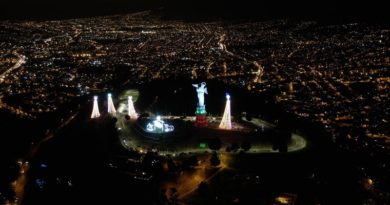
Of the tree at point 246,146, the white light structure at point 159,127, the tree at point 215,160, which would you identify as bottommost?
the tree at point 215,160

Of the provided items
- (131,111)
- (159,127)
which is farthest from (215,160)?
(131,111)

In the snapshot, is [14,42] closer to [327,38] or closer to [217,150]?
Answer: [327,38]

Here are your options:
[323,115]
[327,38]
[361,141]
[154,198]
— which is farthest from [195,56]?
[154,198]

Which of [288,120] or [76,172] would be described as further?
[288,120]

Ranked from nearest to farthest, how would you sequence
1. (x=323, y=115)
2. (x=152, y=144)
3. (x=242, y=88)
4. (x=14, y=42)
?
1. (x=152, y=144)
2. (x=323, y=115)
3. (x=242, y=88)
4. (x=14, y=42)

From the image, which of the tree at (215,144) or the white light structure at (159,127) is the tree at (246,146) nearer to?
the tree at (215,144)

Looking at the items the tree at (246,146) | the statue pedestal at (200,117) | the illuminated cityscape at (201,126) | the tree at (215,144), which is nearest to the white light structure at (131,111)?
the illuminated cityscape at (201,126)

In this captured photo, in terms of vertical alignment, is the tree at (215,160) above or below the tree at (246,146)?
below
